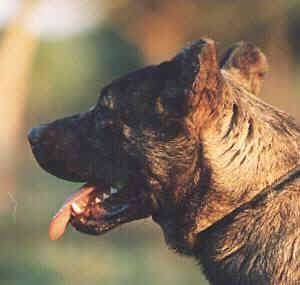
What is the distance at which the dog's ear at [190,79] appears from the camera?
4.38 metres

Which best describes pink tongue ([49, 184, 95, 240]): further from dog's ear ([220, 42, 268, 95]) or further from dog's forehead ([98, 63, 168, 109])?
dog's ear ([220, 42, 268, 95])

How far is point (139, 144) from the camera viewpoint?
189 inches

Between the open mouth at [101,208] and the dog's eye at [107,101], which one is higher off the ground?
the dog's eye at [107,101]

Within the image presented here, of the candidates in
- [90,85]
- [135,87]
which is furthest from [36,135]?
[90,85]

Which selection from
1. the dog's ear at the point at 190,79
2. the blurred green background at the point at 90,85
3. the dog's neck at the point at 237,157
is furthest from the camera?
the blurred green background at the point at 90,85

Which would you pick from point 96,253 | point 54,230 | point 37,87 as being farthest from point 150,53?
point 54,230

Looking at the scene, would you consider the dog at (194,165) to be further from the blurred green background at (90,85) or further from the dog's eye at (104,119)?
the blurred green background at (90,85)

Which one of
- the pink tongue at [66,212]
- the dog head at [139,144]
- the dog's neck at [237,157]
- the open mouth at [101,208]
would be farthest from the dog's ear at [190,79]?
the pink tongue at [66,212]

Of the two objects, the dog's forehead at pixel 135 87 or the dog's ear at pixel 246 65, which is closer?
the dog's forehead at pixel 135 87

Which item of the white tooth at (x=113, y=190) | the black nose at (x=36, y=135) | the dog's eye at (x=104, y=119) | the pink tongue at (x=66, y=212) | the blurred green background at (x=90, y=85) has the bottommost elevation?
the blurred green background at (x=90, y=85)

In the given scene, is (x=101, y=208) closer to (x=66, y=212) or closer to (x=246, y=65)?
(x=66, y=212)

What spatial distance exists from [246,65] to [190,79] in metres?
1.24

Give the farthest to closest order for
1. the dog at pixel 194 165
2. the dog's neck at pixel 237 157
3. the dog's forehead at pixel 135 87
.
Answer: the dog's forehead at pixel 135 87
the dog's neck at pixel 237 157
the dog at pixel 194 165

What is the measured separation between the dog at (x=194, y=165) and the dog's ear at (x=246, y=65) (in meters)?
0.61
